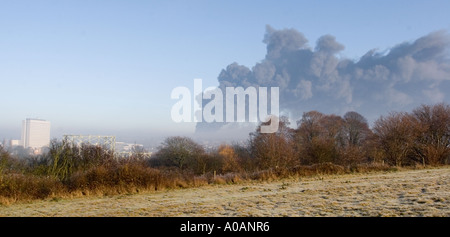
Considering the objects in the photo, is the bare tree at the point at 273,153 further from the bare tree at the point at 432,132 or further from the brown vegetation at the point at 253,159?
the bare tree at the point at 432,132

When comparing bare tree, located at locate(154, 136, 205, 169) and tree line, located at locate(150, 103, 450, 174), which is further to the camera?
bare tree, located at locate(154, 136, 205, 169)

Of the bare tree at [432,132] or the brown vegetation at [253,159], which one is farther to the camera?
the bare tree at [432,132]

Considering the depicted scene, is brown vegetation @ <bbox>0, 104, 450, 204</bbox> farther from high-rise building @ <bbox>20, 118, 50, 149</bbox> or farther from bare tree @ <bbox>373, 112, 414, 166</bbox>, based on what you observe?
high-rise building @ <bbox>20, 118, 50, 149</bbox>

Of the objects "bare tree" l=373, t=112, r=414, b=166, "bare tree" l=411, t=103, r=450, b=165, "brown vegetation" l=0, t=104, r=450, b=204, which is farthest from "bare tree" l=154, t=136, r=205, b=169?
"bare tree" l=411, t=103, r=450, b=165

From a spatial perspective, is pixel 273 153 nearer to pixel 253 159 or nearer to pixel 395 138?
pixel 253 159

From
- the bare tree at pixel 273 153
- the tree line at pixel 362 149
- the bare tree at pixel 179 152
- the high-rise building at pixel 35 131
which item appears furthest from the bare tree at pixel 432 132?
the high-rise building at pixel 35 131

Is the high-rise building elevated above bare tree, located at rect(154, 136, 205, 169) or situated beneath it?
elevated above

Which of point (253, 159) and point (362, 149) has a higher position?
point (362, 149)

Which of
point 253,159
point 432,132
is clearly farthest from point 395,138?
point 253,159

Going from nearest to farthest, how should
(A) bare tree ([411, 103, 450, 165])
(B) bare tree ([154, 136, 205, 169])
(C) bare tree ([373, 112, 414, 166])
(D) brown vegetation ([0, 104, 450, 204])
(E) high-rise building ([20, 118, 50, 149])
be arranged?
(D) brown vegetation ([0, 104, 450, 204]) < (A) bare tree ([411, 103, 450, 165]) < (C) bare tree ([373, 112, 414, 166]) < (B) bare tree ([154, 136, 205, 169]) < (E) high-rise building ([20, 118, 50, 149])

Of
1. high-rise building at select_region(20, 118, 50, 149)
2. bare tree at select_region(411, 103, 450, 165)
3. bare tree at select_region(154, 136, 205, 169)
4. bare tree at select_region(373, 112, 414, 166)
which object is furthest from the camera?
high-rise building at select_region(20, 118, 50, 149)
